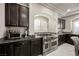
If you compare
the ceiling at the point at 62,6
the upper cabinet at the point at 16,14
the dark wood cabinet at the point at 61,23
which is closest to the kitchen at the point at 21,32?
the upper cabinet at the point at 16,14

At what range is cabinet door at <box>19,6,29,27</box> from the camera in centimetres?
329

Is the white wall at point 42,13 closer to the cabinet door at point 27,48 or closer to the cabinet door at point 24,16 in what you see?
→ the cabinet door at point 24,16

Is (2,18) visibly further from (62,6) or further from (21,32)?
(62,6)

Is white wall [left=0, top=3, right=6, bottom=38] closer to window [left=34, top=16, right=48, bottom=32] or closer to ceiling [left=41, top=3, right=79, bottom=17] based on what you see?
ceiling [left=41, top=3, right=79, bottom=17]

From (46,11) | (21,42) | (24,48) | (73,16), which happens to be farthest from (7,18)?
(73,16)

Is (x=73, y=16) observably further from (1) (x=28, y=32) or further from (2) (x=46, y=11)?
(1) (x=28, y=32)

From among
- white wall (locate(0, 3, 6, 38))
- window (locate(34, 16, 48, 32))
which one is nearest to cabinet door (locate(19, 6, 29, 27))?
white wall (locate(0, 3, 6, 38))

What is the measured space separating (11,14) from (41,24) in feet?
9.45

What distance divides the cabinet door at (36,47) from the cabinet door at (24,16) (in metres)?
0.83

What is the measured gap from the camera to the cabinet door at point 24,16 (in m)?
3.29

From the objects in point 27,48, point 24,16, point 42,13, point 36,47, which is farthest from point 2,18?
point 42,13

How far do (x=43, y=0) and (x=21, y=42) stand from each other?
1.75 metres

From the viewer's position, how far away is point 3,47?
2164 millimetres

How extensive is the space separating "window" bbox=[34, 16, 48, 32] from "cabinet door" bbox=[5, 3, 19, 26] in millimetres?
2167
